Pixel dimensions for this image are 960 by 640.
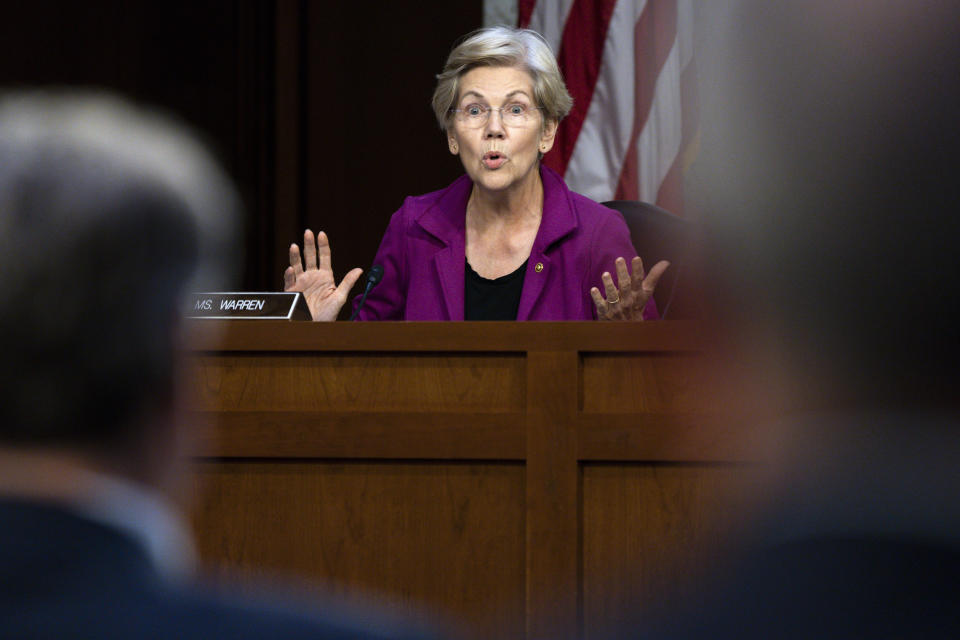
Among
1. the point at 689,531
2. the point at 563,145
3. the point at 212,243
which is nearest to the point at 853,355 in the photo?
the point at 212,243

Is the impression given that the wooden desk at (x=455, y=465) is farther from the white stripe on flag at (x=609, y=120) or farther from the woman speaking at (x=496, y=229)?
the white stripe on flag at (x=609, y=120)

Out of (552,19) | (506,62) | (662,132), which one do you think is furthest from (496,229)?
(552,19)

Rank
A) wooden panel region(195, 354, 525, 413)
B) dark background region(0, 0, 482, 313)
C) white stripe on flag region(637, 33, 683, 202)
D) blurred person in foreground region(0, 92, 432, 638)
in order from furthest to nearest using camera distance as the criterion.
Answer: dark background region(0, 0, 482, 313), white stripe on flag region(637, 33, 683, 202), wooden panel region(195, 354, 525, 413), blurred person in foreground region(0, 92, 432, 638)

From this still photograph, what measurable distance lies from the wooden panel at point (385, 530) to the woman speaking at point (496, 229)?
654 millimetres

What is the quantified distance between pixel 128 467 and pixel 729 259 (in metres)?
0.25

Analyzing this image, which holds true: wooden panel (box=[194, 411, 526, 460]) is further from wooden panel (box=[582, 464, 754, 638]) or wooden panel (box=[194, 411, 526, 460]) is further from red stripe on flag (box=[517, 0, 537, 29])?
red stripe on flag (box=[517, 0, 537, 29])

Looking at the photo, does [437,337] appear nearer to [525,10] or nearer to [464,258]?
[464,258]

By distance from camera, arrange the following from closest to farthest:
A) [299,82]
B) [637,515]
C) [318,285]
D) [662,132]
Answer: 1. [637,515]
2. [318,285]
3. [662,132]
4. [299,82]

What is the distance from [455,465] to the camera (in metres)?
1.50

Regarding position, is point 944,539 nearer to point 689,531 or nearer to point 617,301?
point 689,531

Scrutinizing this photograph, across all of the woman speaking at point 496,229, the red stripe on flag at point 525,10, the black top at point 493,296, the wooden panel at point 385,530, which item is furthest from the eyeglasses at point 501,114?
the red stripe on flag at point 525,10

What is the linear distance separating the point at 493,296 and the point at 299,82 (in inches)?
70.8

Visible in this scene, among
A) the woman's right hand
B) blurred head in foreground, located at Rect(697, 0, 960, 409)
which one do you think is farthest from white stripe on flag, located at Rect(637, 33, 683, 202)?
blurred head in foreground, located at Rect(697, 0, 960, 409)

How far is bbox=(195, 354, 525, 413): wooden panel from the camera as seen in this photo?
150cm
